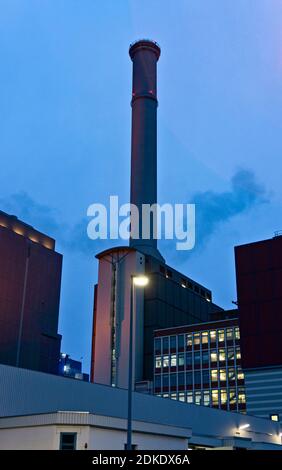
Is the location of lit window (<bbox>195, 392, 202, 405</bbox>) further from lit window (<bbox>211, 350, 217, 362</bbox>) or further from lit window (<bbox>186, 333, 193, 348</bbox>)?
lit window (<bbox>186, 333, 193, 348</bbox>)

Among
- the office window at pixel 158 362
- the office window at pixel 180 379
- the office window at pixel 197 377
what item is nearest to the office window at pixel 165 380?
the office window at pixel 158 362

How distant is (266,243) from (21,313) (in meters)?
63.6

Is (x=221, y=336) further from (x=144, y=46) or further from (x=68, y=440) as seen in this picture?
(x=144, y=46)

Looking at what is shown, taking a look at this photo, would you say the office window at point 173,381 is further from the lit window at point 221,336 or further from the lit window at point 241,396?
the lit window at point 241,396

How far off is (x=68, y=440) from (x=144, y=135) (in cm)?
12613

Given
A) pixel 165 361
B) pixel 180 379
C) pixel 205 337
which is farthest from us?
pixel 165 361

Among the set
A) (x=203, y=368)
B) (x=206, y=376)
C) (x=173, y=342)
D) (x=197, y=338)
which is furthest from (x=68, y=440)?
(x=173, y=342)

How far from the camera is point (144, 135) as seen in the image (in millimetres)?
159375

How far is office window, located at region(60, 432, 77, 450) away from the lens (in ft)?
133

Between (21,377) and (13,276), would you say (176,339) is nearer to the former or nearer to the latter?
(13,276)

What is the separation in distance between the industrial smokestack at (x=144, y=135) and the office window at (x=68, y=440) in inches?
3994

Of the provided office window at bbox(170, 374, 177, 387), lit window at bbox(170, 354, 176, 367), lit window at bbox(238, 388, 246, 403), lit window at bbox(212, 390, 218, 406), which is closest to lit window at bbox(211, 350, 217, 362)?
lit window at bbox(212, 390, 218, 406)

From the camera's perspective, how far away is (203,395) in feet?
398
